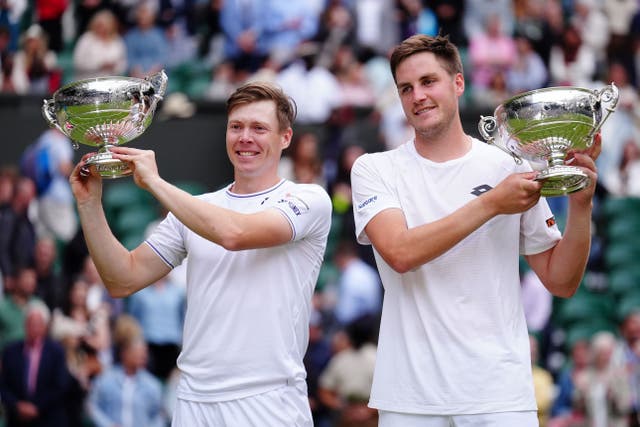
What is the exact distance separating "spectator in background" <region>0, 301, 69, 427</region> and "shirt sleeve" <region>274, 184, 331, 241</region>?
4.93m

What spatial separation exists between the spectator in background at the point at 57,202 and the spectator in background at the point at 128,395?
5.49ft

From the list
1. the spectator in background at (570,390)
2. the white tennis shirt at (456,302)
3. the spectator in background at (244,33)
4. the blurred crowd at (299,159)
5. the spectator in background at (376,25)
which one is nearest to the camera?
the white tennis shirt at (456,302)

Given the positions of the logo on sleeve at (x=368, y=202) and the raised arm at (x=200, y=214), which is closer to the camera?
the raised arm at (x=200, y=214)

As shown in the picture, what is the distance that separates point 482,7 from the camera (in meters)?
13.9

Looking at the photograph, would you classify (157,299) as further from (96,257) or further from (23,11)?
(96,257)

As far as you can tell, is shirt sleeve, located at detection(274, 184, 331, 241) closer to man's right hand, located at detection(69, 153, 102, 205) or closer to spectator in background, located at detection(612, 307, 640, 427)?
man's right hand, located at detection(69, 153, 102, 205)

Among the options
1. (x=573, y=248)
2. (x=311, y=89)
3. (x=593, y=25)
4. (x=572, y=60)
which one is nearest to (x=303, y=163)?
(x=311, y=89)

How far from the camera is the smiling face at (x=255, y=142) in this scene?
4.61 metres

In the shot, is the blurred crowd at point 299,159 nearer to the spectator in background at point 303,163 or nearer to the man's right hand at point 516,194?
the spectator in background at point 303,163

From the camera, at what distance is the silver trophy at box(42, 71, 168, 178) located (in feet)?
14.4

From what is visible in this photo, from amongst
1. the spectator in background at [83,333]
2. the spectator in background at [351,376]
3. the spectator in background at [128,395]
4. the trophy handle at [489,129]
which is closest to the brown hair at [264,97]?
the trophy handle at [489,129]

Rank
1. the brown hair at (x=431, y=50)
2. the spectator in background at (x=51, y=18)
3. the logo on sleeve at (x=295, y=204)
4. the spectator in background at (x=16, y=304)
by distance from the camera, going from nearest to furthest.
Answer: the brown hair at (x=431, y=50) → the logo on sleeve at (x=295, y=204) → the spectator in background at (x=16, y=304) → the spectator in background at (x=51, y=18)

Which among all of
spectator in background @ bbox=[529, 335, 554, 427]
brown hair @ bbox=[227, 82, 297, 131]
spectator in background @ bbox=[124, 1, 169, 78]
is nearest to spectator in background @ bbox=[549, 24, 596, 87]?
spectator in background @ bbox=[124, 1, 169, 78]

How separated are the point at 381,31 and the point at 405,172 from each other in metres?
8.94
